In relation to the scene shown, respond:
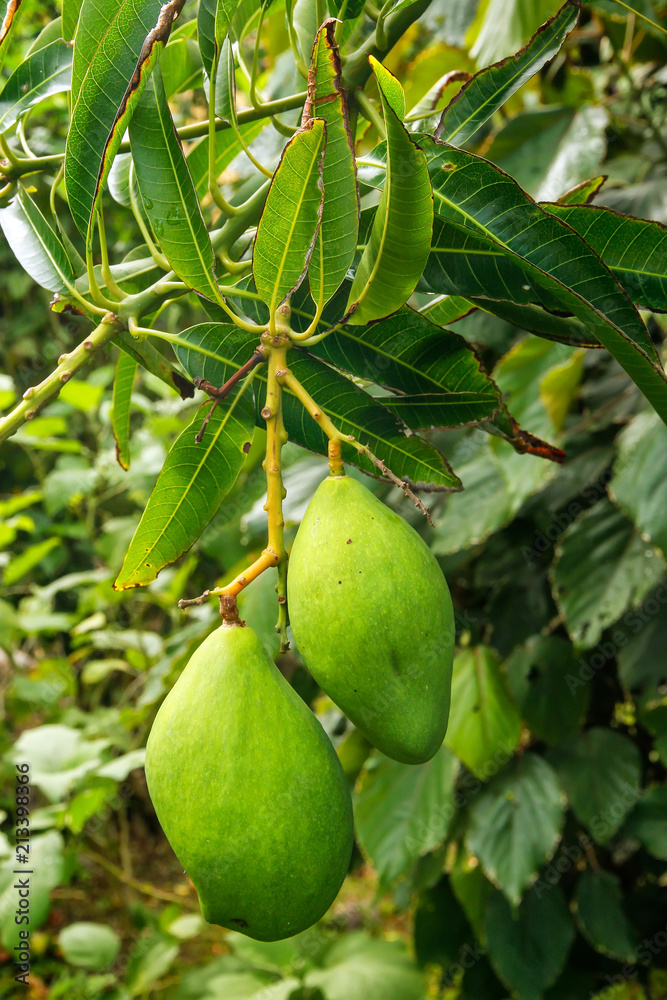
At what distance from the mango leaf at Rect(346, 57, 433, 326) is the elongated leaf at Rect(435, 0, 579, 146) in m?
0.11

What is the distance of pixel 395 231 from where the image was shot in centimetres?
42

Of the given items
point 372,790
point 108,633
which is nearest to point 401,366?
point 372,790

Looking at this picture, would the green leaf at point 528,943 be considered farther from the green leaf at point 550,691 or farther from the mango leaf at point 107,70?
the mango leaf at point 107,70

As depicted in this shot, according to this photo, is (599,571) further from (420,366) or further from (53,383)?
(53,383)

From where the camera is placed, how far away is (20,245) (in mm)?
530

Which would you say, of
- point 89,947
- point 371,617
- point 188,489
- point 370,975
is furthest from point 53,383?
point 89,947

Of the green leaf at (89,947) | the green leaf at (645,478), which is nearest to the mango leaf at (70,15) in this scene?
the green leaf at (645,478)

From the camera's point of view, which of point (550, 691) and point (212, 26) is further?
point (550, 691)

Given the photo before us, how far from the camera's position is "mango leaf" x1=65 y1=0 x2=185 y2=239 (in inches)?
16.2

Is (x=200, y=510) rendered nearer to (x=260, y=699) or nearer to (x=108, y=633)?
(x=260, y=699)

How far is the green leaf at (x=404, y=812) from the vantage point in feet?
4.25

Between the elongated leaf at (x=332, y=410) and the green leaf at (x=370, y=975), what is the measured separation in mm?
1629

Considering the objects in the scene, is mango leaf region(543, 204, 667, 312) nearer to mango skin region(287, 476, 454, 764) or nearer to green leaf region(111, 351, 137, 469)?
mango skin region(287, 476, 454, 764)

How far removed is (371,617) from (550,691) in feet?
3.41
